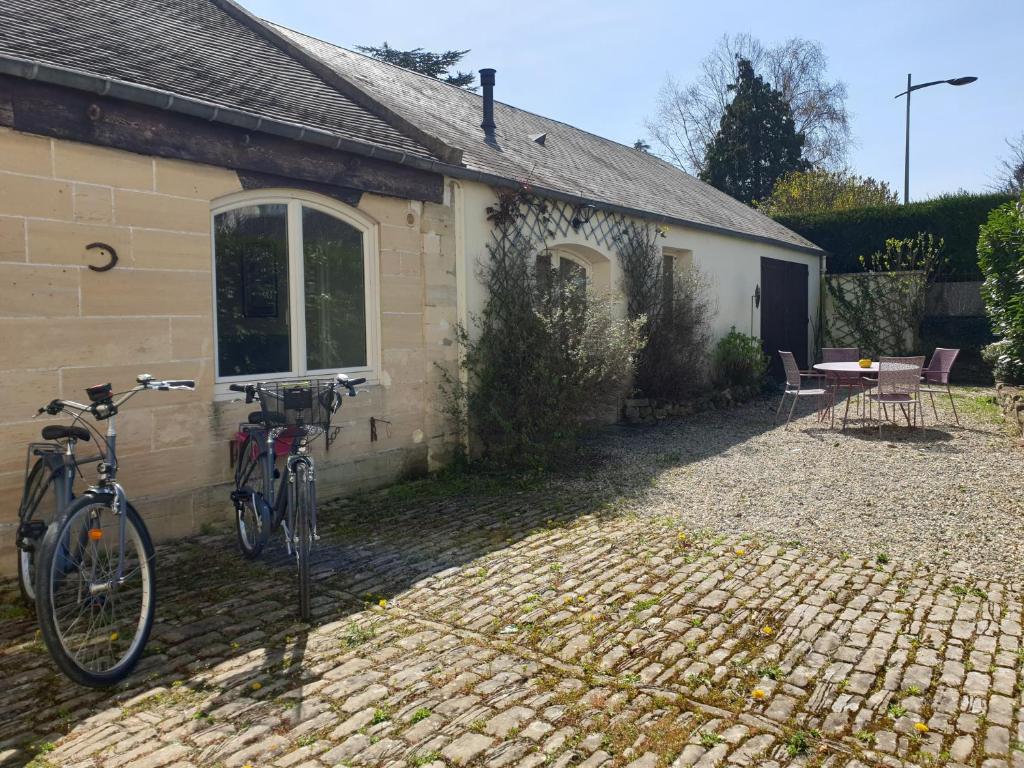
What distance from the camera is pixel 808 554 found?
514 cm

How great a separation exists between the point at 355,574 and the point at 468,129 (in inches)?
290

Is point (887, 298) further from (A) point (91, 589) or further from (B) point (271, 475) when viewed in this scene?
(A) point (91, 589)

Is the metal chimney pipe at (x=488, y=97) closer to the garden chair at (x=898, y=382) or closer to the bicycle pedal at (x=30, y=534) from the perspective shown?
the garden chair at (x=898, y=382)

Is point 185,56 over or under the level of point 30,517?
over

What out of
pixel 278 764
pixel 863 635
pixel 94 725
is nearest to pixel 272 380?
pixel 94 725

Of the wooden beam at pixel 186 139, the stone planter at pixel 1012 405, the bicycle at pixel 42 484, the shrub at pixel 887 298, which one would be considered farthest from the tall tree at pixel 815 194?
the bicycle at pixel 42 484

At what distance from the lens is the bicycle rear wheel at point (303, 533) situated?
162 inches

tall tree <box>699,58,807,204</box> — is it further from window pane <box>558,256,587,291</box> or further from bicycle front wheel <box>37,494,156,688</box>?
bicycle front wheel <box>37,494,156,688</box>

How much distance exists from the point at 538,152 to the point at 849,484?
6.77m

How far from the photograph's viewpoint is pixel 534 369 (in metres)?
7.57

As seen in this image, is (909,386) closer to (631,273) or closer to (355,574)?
(631,273)

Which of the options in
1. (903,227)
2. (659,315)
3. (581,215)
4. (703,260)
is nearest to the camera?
(581,215)

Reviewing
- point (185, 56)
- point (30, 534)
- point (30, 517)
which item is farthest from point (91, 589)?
point (185, 56)

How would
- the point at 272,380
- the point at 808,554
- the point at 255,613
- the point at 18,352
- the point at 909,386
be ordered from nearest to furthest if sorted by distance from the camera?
1. the point at 255,613
2. the point at 18,352
3. the point at 808,554
4. the point at 272,380
5. the point at 909,386
